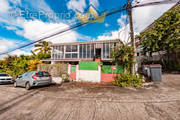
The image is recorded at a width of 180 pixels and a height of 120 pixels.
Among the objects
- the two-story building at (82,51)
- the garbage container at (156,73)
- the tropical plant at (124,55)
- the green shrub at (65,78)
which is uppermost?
the two-story building at (82,51)

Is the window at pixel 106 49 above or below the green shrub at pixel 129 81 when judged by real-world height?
above

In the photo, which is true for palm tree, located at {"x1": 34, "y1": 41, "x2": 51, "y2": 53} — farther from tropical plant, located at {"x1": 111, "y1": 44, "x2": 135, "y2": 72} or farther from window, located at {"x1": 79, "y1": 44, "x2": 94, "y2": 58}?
tropical plant, located at {"x1": 111, "y1": 44, "x2": 135, "y2": 72}

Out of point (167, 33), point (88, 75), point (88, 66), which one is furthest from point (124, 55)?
point (167, 33)

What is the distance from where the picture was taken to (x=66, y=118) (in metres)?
2.32

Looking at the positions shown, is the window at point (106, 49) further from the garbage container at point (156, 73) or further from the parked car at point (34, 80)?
the parked car at point (34, 80)

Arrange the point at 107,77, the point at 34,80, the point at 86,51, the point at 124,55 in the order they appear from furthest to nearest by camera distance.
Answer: the point at 86,51, the point at 107,77, the point at 124,55, the point at 34,80

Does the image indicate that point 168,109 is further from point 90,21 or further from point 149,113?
point 90,21

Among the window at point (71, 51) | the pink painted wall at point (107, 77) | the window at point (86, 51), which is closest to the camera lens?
the pink painted wall at point (107, 77)

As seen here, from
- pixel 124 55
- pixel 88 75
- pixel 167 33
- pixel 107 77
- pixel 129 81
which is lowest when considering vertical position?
pixel 129 81

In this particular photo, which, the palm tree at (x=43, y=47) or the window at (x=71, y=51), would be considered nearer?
the window at (x=71, y=51)

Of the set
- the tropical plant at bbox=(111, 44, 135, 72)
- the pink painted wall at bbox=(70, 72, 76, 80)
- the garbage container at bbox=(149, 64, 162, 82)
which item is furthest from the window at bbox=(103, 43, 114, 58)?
the garbage container at bbox=(149, 64, 162, 82)

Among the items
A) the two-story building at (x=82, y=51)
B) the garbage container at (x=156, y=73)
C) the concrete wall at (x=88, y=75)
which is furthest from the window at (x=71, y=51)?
the garbage container at (x=156, y=73)

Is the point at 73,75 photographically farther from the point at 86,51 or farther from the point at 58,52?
the point at 58,52

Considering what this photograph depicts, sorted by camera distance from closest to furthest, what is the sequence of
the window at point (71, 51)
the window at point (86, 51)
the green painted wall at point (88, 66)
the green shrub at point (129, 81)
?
1. the green shrub at point (129, 81)
2. the green painted wall at point (88, 66)
3. the window at point (86, 51)
4. the window at point (71, 51)
